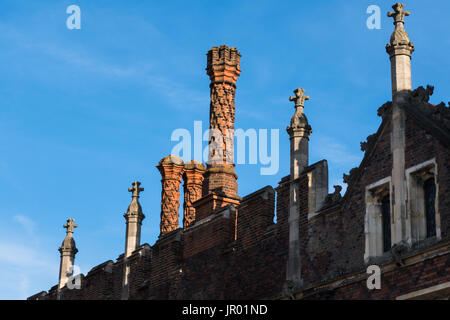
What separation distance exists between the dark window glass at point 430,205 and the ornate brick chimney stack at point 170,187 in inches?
595

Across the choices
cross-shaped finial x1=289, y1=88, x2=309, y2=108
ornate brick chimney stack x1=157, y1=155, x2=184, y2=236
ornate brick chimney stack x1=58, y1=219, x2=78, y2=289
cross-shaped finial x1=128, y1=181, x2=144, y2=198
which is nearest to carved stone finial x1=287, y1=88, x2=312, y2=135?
cross-shaped finial x1=289, y1=88, x2=309, y2=108

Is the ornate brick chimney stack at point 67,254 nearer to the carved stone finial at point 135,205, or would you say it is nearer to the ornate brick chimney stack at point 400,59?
the carved stone finial at point 135,205

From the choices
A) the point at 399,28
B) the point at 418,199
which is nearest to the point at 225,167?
the point at 399,28

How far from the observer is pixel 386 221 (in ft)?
58.9

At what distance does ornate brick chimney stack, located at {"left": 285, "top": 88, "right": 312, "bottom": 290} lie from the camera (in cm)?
1925

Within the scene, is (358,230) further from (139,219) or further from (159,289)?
(139,219)

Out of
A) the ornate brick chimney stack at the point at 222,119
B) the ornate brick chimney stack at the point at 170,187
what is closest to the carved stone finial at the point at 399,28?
the ornate brick chimney stack at the point at 222,119

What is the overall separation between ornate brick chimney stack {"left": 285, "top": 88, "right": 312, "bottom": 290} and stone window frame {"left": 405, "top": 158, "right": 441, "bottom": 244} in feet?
9.35

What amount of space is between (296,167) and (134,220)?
6.78 m

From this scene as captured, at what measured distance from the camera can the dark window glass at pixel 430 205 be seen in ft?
55.5

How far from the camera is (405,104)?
18047 millimetres
